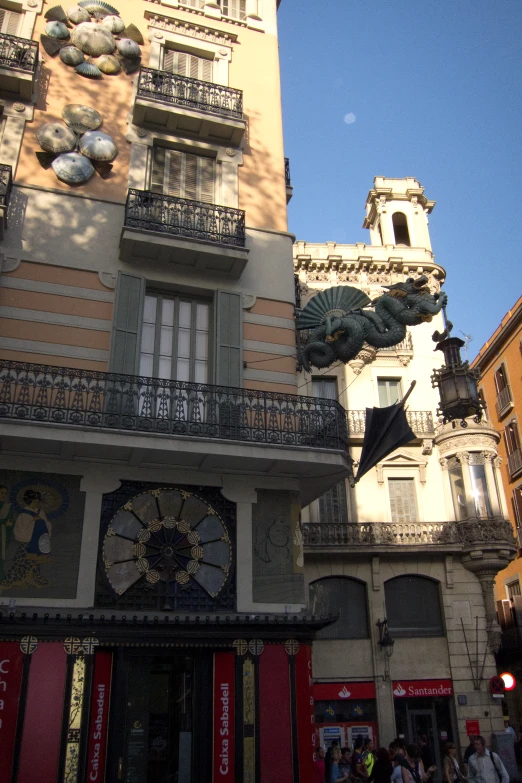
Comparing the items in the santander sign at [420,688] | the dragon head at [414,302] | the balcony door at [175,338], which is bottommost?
the santander sign at [420,688]

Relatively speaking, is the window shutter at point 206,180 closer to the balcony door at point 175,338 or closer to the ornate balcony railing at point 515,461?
the balcony door at point 175,338

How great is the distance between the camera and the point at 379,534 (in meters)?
23.4

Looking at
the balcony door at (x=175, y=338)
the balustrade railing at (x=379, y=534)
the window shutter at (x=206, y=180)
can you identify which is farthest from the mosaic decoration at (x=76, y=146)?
the balustrade railing at (x=379, y=534)

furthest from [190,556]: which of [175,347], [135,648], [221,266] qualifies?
[221,266]

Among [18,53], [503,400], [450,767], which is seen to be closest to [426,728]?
[450,767]

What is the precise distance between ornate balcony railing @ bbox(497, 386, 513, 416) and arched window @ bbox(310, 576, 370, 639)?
47.2 feet

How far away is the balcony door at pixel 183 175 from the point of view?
1450 centimetres

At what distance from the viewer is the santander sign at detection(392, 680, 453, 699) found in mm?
21672

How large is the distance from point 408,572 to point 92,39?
61.4ft

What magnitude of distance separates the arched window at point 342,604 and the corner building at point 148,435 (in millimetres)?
11272

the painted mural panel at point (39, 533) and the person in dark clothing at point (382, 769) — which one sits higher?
the painted mural panel at point (39, 533)

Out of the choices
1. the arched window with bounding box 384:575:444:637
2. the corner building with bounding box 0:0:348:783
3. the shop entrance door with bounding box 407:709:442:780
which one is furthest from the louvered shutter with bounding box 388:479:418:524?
the corner building with bounding box 0:0:348:783

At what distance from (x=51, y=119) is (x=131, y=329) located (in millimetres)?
5049

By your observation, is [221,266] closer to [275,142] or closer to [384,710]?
[275,142]
